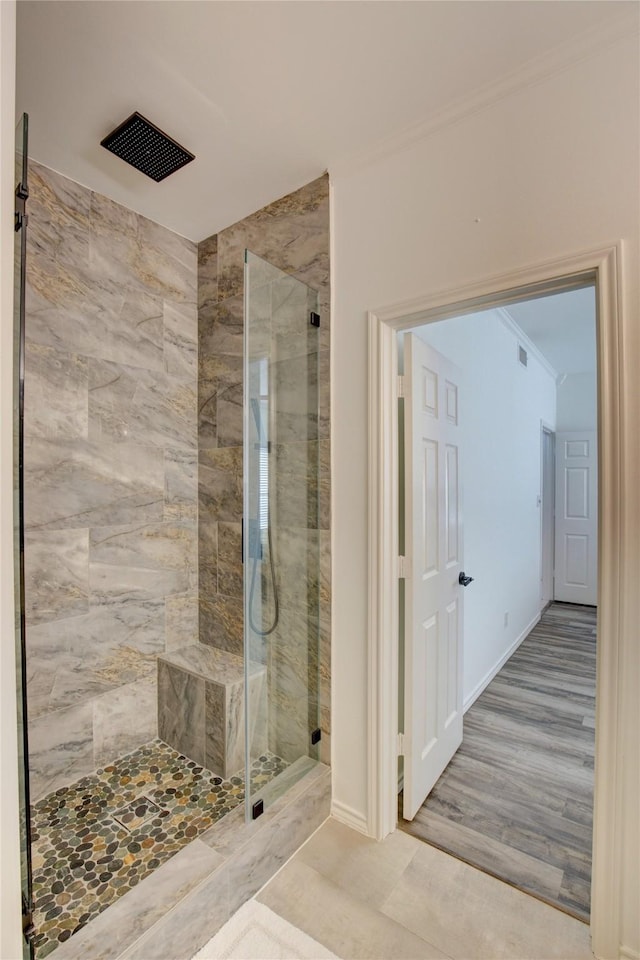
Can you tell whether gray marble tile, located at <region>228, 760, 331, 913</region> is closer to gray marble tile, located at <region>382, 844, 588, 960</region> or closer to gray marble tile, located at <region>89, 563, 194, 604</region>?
gray marble tile, located at <region>382, 844, 588, 960</region>

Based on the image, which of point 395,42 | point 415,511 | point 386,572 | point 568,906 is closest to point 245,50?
point 395,42

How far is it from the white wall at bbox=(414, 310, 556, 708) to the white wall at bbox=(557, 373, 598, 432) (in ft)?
4.22

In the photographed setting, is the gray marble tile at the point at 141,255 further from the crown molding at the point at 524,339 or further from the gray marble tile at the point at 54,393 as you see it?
the crown molding at the point at 524,339

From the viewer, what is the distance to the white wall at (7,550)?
851mm

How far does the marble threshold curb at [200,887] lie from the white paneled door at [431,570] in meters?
0.56

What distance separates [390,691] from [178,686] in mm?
1094

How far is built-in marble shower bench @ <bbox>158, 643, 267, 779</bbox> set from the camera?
6.73 feet

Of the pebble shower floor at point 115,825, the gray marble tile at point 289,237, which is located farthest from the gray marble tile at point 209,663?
the gray marble tile at point 289,237

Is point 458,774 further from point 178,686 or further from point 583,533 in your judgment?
point 583,533

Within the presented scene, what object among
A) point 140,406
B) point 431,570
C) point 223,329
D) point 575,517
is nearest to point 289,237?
point 223,329

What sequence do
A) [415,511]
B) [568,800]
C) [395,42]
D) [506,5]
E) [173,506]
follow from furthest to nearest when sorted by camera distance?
[173,506]
[568,800]
[415,511]
[395,42]
[506,5]

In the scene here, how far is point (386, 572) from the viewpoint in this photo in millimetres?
1881

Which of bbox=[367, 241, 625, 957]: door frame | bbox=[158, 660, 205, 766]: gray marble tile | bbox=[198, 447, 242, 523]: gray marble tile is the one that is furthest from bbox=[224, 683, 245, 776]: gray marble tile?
bbox=[198, 447, 242, 523]: gray marble tile

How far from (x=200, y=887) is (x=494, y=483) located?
9.95 feet
